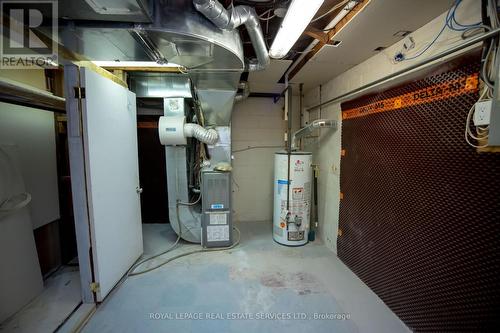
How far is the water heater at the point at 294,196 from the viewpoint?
2871 mm

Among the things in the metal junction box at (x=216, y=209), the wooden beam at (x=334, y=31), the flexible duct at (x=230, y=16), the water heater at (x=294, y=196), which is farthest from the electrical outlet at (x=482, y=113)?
the metal junction box at (x=216, y=209)

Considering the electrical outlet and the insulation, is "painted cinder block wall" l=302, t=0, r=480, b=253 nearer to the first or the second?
the insulation

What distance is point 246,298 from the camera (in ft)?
6.35

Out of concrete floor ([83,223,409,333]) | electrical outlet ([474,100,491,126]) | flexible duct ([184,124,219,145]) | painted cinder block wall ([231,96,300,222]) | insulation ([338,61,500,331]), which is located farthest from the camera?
painted cinder block wall ([231,96,300,222])

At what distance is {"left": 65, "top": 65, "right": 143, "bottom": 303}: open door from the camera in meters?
1.71

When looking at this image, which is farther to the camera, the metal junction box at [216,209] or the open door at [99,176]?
the metal junction box at [216,209]

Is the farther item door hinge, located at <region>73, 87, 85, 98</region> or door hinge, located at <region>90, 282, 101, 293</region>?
door hinge, located at <region>90, 282, 101, 293</region>

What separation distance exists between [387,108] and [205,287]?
7.88 feet

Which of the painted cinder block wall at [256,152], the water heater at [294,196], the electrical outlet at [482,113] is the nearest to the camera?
the electrical outlet at [482,113]
